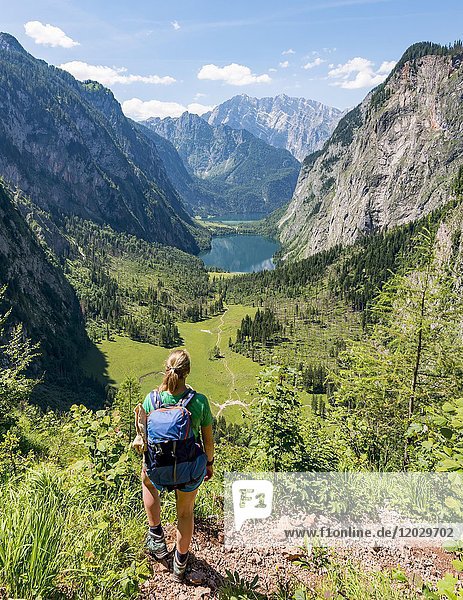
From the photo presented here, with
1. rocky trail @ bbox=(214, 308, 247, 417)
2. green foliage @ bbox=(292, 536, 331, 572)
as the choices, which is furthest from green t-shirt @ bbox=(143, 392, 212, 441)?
rocky trail @ bbox=(214, 308, 247, 417)

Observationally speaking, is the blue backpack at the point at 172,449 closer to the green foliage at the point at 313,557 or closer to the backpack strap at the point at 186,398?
the backpack strap at the point at 186,398

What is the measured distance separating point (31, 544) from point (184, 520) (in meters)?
2.36

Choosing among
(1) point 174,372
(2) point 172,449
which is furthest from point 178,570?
(1) point 174,372

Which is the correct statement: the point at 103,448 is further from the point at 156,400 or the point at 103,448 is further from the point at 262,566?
the point at 262,566

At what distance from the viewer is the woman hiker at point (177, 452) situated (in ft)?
17.8

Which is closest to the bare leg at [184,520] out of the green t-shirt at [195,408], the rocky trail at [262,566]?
the rocky trail at [262,566]

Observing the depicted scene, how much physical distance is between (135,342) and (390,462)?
525 ft

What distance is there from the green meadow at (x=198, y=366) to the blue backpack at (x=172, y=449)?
106660 mm

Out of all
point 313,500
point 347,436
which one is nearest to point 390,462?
point 347,436

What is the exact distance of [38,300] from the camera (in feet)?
406

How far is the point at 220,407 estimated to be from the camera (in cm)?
11325

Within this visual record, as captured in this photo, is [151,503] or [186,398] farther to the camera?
[151,503]

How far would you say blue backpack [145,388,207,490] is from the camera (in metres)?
5.39

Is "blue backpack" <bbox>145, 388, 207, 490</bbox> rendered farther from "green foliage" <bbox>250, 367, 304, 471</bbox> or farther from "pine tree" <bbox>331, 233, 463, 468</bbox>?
"pine tree" <bbox>331, 233, 463, 468</bbox>
